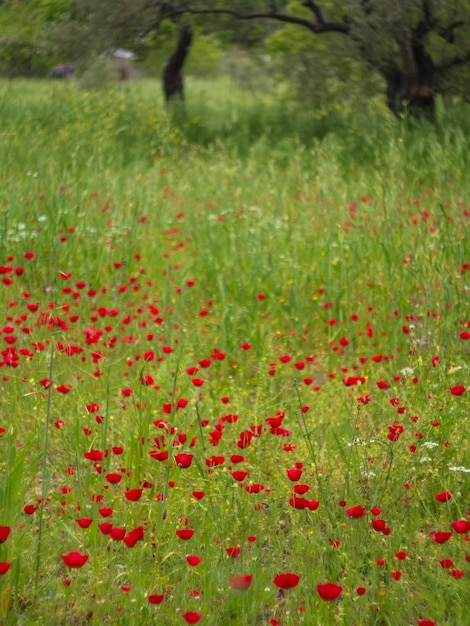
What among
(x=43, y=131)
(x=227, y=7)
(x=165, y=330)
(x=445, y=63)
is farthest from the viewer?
(x=227, y=7)

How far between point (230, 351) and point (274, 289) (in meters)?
0.84

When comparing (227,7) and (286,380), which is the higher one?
(286,380)

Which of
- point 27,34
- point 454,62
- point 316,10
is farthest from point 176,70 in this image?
point 454,62

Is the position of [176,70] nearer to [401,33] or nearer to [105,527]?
[401,33]

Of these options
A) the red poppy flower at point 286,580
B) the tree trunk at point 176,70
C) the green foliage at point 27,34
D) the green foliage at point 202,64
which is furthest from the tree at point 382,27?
the green foliage at point 202,64

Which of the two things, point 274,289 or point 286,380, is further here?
point 274,289

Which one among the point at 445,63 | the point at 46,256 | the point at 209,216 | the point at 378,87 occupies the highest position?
the point at 46,256

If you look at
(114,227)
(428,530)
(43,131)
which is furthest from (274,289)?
(43,131)

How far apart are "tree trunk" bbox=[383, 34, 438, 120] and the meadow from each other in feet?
12.2

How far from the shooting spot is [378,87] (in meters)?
12.9

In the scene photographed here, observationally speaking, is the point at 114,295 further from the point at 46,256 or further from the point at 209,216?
the point at 209,216

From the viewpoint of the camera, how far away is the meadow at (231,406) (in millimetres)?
2176

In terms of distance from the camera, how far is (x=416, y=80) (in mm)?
11211

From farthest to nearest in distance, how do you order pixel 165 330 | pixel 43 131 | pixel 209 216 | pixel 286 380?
pixel 43 131, pixel 209 216, pixel 165 330, pixel 286 380
